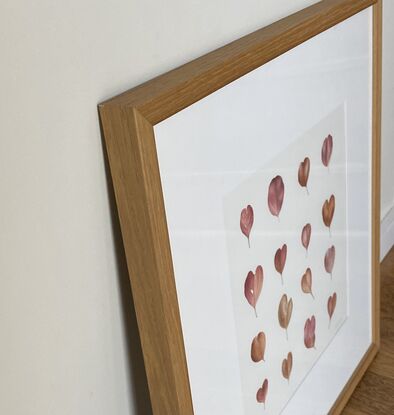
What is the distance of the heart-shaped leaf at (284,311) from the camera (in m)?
0.92

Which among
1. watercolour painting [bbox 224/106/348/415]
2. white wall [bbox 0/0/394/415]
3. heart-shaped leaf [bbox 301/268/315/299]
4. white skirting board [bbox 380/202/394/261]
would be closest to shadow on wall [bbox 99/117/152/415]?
white wall [bbox 0/0/394/415]

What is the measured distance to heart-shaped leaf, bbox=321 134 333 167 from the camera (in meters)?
0.97

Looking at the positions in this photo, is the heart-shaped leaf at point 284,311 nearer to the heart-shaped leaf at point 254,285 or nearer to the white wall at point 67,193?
the heart-shaped leaf at point 254,285

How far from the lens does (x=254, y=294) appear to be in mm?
855

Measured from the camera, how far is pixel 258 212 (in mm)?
840

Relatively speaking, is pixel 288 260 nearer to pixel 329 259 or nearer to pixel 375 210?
pixel 329 259

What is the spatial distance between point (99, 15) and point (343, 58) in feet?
1.38

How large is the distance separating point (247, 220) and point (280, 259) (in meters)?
0.11

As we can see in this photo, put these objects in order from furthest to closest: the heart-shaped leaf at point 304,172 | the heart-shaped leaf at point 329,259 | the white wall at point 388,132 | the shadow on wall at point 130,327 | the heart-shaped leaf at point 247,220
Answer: the white wall at point 388,132 < the heart-shaped leaf at point 329,259 < the heart-shaped leaf at point 304,172 < the heart-shaped leaf at point 247,220 < the shadow on wall at point 130,327

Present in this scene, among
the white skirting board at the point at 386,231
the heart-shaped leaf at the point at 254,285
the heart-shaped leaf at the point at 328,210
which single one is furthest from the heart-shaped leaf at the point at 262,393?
the white skirting board at the point at 386,231

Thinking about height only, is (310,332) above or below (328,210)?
below

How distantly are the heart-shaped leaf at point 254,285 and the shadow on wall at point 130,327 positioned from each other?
13 cm

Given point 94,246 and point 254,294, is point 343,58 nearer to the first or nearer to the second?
point 254,294

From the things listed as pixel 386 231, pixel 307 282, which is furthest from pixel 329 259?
pixel 386 231
